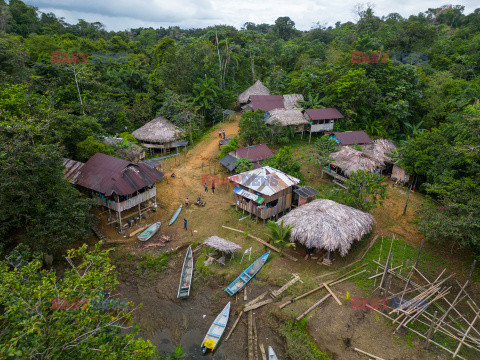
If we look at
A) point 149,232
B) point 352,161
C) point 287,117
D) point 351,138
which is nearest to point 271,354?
point 149,232

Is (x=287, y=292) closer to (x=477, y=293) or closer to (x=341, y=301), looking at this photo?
(x=341, y=301)

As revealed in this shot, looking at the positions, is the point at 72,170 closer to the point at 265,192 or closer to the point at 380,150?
the point at 265,192

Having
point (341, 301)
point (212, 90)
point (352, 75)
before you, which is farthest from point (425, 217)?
point (212, 90)

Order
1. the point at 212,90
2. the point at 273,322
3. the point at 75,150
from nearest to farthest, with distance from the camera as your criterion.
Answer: the point at 273,322 < the point at 75,150 < the point at 212,90

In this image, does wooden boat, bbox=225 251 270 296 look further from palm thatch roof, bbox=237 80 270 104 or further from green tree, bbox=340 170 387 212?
palm thatch roof, bbox=237 80 270 104

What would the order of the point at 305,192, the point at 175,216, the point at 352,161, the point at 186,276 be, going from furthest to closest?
the point at 352,161, the point at 175,216, the point at 305,192, the point at 186,276

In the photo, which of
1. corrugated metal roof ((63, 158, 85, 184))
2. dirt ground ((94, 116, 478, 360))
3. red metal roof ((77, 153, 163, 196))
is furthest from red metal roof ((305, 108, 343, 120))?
corrugated metal roof ((63, 158, 85, 184))
